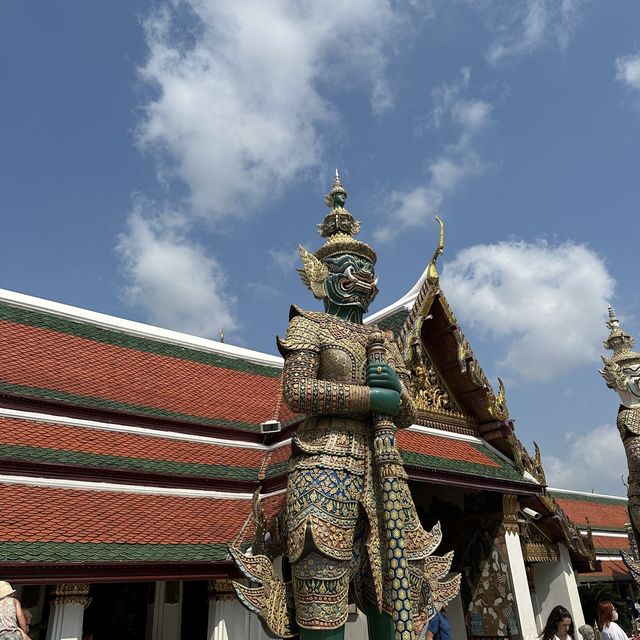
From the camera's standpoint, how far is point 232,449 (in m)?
7.55

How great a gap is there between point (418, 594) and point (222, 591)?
2.68m

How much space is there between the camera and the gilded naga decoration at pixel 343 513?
3.75 meters

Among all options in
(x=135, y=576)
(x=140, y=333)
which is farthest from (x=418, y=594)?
(x=140, y=333)

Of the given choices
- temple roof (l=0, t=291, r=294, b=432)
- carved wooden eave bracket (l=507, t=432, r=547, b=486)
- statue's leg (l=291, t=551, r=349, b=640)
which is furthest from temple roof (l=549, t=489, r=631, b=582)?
statue's leg (l=291, t=551, r=349, b=640)

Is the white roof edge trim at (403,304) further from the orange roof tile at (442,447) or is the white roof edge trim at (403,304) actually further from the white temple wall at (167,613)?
the white temple wall at (167,613)

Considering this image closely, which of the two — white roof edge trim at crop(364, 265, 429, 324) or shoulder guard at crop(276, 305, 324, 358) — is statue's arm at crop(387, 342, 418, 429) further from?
white roof edge trim at crop(364, 265, 429, 324)

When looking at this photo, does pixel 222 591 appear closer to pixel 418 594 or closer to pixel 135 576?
pixel 135 576

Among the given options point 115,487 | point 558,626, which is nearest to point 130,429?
point 115,487

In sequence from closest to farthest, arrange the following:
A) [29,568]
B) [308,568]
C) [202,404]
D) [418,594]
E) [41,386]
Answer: [308,568] → [418,594] → [29,568] → [41,386] → [202,404]

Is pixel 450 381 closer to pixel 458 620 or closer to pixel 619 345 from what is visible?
pixel 458 620

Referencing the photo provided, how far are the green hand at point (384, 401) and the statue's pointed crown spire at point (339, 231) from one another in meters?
1.31

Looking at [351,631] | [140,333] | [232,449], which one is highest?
[140,333]

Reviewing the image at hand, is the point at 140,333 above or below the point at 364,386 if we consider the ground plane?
above

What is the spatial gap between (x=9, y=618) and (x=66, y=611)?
1978 millimetres
